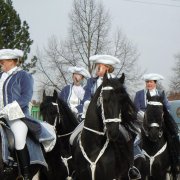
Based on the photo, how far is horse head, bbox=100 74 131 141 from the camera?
21.1 feet

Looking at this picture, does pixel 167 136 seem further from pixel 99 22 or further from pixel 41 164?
pixel 99 22

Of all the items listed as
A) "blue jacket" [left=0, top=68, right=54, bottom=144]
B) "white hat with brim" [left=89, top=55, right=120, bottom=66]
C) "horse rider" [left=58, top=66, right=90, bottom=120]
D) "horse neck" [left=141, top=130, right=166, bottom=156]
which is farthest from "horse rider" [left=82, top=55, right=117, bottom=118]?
"horse rider" [left=58, top=66, right=90, bottom=120]

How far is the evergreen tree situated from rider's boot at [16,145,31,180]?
2278cm

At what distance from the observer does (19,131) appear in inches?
278

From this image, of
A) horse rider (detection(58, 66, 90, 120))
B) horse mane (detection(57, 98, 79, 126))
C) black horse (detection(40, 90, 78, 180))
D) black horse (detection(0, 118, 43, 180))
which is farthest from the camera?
horse rider (detection(58, 66, 90, 120))

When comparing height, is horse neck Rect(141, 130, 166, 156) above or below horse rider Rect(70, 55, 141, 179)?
below

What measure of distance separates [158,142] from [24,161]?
10.7 feet

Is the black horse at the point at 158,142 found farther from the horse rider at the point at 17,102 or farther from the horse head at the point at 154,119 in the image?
the horse rider at the point at 17,102

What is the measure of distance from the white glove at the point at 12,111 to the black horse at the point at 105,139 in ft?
3.40

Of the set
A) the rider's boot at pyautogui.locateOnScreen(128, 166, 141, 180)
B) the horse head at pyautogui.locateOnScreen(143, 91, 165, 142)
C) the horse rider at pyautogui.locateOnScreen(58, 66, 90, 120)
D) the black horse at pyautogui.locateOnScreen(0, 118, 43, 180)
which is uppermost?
the horse rider at pyautogui.locateOnScreen(58, 66, 90, 120)

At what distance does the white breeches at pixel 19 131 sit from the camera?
7.02 m

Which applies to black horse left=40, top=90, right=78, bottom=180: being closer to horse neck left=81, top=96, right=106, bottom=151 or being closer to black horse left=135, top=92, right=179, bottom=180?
black horse left=135, top=92, right=179, bottom=180

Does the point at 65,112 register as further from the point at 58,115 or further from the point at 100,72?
the point at 100,72

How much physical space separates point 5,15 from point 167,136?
73.8 feet
